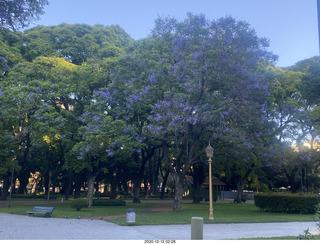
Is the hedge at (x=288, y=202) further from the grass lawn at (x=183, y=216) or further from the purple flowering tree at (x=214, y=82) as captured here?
the purple flowering tree at (x=214, y=82)

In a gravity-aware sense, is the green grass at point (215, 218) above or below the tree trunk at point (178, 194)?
below

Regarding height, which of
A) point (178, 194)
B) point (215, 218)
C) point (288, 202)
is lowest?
point (215, 218)

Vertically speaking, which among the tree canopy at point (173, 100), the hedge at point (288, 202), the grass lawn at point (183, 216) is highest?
the tree canopy at point (173, 100)

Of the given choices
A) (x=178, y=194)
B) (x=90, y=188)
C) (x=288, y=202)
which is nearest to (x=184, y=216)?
(x=178, y=194)

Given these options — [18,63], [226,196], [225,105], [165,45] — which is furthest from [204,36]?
[226,196]

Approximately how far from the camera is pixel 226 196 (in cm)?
5838

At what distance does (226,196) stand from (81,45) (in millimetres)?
37234

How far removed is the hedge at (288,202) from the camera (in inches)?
915

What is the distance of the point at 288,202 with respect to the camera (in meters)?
23.9

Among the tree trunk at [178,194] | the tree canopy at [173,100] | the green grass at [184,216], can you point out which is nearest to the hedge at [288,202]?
the green grass at [184,216]

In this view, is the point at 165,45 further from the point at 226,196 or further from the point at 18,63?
the point at 226,196

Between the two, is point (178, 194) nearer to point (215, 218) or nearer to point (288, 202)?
point (215, 218)

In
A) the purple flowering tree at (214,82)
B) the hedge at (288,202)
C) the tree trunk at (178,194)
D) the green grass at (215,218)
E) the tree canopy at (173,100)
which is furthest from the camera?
the tree trunk at (178,194)

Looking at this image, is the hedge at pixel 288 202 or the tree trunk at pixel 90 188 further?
the tree trunk at pixel 90 188
